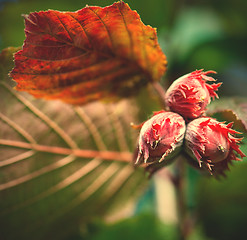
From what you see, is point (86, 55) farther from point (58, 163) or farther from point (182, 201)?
point (182, 201)

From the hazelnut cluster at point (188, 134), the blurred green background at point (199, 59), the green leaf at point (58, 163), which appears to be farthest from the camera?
the blurred green background at point (199, 59)

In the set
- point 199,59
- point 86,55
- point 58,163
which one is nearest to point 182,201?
point 58,163

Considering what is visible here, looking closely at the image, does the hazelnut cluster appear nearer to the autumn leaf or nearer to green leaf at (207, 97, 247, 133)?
green leaf at (207, 97, 247, 133)

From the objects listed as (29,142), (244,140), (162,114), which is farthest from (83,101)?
(244,140)

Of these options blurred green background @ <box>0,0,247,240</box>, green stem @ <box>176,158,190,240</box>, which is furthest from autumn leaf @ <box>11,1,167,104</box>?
green stem @ <box>176,158,190,240</box>

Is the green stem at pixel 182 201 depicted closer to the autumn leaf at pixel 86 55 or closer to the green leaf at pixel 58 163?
the green leaf at pixel 58 163

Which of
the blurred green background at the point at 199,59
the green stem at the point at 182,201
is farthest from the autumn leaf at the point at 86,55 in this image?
the green stem at the point at 182,201
